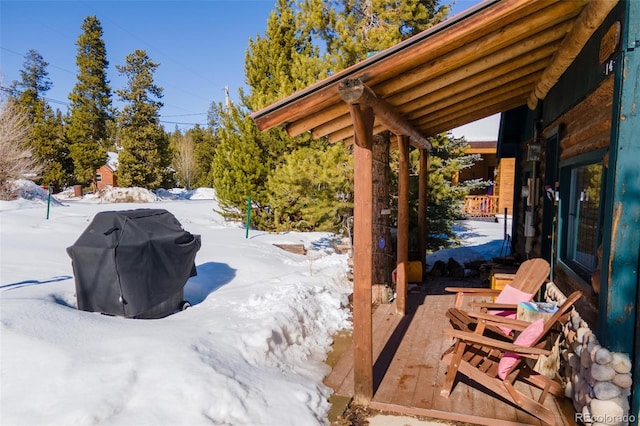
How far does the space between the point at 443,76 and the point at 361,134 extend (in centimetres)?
134

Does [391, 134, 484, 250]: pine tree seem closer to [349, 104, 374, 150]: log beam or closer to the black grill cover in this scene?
the black grill cover

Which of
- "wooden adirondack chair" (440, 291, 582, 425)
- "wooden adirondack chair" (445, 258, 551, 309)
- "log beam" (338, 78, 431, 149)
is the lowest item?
"wooden adirondack chair" (440, 291, 582, 425)

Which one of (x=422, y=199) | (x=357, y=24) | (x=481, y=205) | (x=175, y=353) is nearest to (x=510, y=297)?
(x=422, y=199)

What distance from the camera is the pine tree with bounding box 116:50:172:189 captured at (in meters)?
27.1

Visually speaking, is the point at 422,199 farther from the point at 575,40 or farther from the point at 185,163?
the point at 185,163

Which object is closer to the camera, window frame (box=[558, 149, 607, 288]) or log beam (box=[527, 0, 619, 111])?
log beam (box=[527, 0, 619, 111])

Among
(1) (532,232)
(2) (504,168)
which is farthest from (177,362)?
(2) (504,168)

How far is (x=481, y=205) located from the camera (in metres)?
18.4

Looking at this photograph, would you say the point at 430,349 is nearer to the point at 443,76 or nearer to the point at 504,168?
the point at 443,76

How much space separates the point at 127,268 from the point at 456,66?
166 inches

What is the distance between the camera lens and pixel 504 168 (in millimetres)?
18344

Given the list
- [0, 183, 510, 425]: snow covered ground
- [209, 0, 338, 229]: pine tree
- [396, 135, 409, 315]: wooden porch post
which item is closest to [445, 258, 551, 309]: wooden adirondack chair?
[396, 135, 409, 315]: wooden porch post

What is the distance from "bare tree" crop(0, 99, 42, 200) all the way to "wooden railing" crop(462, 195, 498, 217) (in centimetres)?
2014

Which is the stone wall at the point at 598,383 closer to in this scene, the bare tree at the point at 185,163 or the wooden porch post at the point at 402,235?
the wooden porch post at the point at 402,235
